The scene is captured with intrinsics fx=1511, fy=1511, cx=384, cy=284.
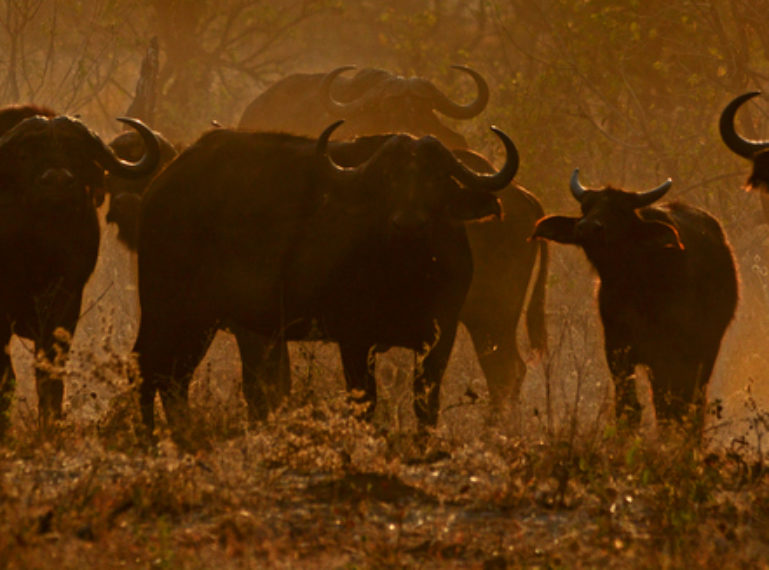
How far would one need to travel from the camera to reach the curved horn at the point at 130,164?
8.66 m

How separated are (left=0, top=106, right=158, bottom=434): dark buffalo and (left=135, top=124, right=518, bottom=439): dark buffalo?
0.44 meters

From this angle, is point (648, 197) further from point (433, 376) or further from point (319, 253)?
point (319, 253)

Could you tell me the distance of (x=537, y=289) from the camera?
10.9 metres

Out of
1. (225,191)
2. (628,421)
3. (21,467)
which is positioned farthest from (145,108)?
(21,467)

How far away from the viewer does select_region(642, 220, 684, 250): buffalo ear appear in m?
8.45

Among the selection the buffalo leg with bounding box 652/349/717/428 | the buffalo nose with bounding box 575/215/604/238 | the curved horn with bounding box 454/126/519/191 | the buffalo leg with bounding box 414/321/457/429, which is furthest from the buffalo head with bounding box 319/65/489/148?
the buffalo leg with bounding box 414/321/457/429

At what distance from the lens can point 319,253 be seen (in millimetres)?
8281

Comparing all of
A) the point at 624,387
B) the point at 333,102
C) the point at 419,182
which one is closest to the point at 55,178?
the point at 419,182

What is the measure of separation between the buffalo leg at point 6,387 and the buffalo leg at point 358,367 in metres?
1.74

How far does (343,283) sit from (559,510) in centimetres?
242

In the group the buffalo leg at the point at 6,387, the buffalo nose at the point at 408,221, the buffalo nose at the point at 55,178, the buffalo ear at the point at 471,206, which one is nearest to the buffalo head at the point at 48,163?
the buffalo nose at the point at 55,178

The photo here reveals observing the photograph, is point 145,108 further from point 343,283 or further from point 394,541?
point 394,541

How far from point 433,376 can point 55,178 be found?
90.9 inches

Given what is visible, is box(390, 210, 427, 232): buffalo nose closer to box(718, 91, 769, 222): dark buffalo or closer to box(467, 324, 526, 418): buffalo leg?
box(718, 91, 769, 222): dark buffalo
